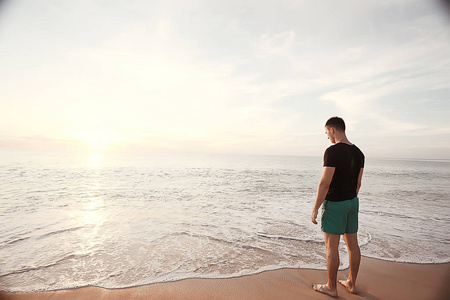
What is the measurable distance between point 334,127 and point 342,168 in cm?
60

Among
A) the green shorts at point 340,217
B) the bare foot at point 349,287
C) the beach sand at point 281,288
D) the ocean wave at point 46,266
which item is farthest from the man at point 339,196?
the ocean wave at point 46,266

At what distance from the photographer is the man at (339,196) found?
110 inches

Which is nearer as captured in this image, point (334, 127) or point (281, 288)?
point (334, 127)

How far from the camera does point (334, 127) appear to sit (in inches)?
119

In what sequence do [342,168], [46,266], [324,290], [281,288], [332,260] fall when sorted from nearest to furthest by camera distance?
[342,168] → [332,260] → [324,290] → [281,288] → [46,266]

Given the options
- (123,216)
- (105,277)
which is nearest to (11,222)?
(123,216)

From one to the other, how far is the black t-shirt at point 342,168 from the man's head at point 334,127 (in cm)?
24

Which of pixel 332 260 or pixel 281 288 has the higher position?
pixel 332 260

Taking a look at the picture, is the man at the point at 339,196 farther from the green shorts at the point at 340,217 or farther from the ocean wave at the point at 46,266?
the ocean wave at the point at 46,266

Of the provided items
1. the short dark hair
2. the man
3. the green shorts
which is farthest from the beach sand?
the short dark hair

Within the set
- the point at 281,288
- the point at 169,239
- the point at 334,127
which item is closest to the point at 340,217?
the point at 334,127

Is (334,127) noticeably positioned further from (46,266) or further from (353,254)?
(46,266)

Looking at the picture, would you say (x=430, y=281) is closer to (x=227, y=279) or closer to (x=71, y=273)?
(x=227, y=279)

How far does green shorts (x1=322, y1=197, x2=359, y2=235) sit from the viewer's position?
2.81 m
